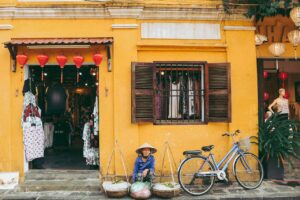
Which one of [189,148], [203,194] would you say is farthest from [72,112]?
[203,194]

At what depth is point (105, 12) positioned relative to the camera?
359 inches

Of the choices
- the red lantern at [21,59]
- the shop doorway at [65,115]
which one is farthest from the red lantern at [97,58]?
the red lantern at [21,59]

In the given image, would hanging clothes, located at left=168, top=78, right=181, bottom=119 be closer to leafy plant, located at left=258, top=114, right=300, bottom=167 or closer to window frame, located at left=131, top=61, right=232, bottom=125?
window frame, located at left=131, top=61, right=232, bottom=125

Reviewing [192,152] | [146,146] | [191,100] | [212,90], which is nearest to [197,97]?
[191,100]

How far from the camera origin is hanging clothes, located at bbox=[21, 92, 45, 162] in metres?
9.09

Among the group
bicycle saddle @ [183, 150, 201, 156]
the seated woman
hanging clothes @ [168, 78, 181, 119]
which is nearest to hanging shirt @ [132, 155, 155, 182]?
the seated woman

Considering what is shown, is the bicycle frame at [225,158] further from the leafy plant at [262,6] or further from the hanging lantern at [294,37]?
the leafy plant at [262,6]

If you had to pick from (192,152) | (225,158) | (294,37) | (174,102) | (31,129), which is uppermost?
(294,37)

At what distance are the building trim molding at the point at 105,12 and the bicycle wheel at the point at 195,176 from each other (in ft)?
13.2

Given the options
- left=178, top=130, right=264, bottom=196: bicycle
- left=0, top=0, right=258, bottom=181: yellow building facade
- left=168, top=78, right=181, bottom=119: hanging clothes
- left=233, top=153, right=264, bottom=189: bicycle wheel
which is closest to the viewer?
left=178, top=130, right=264, bottom=196: bicycle

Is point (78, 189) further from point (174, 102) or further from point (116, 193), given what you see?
point (174, 102)

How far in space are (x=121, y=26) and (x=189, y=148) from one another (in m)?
3.91

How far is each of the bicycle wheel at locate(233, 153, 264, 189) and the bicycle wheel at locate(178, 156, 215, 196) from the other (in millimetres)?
842

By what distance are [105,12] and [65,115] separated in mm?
6390
